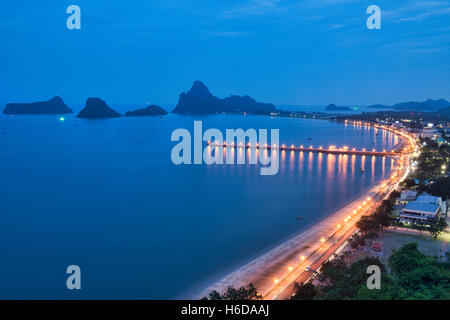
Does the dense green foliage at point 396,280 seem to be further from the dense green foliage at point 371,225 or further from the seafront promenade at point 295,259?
the dense green foliage at point 371,225

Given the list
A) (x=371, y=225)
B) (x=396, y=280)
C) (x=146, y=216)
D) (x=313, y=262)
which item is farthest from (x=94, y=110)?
(x=396, y=280)

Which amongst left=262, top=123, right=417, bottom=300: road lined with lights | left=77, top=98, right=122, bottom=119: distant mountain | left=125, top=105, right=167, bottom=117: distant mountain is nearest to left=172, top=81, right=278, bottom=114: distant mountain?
left=125, top=105, right=167, bottom=117: distant mountain

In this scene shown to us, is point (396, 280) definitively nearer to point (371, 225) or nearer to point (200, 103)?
point (371, 225)

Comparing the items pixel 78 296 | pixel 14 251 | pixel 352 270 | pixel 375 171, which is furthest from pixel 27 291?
pixel 375 171

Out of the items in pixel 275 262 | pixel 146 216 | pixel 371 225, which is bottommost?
pixel 275 262

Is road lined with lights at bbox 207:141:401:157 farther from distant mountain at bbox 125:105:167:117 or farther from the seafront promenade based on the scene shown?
distant mountain at bbox 125:105:167:117
